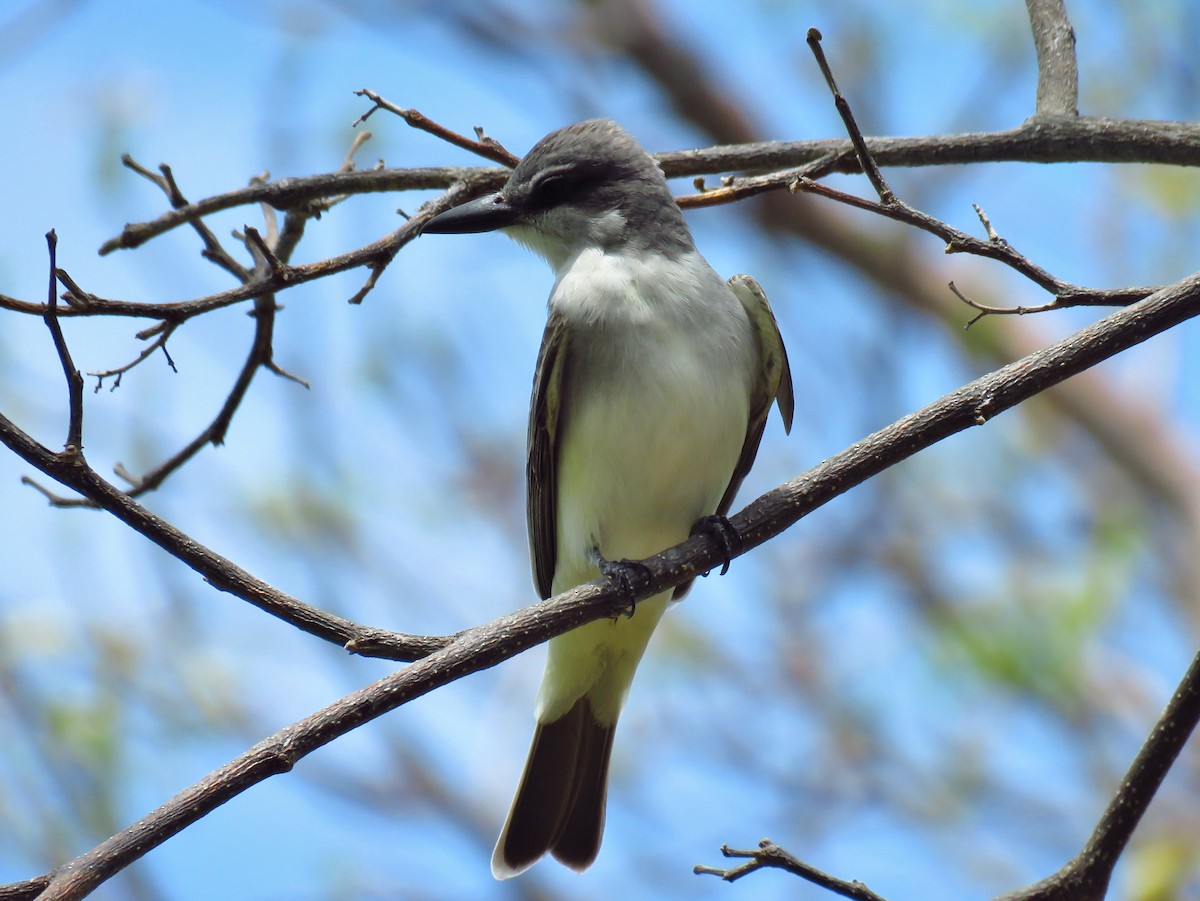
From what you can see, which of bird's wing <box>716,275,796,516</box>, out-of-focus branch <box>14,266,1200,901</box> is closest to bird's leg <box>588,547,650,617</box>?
out-of-focus branch <box>14,266,1200,901</box>

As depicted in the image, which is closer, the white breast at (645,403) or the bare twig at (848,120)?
the bare twig at (848,120)

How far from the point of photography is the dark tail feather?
4.29 metres

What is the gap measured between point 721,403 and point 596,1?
7.31m

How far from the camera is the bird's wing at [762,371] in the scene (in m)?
4.33

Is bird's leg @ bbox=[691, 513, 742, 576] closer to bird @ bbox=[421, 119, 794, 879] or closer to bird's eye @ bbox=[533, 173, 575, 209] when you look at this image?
bird @ bbox=[421, 119, 794, 879]

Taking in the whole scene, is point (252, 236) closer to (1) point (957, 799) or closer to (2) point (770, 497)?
(2) point (770, 497)

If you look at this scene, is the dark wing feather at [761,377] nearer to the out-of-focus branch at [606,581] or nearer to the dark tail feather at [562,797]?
the dark tail feather at [562,797]

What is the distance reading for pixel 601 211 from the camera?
4.53m

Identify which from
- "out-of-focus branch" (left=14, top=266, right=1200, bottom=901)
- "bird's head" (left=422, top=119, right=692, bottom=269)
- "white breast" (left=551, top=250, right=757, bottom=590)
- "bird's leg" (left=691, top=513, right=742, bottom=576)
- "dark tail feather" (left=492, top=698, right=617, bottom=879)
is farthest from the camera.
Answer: "bird's head" (left=422, top=119, right=692, bottom=269)

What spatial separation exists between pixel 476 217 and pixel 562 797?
2013 mm

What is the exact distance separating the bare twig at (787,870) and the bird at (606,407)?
1139 mm

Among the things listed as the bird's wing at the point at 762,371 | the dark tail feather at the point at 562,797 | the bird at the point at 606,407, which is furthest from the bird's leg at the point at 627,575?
the dark tail feather at the point at 562,797

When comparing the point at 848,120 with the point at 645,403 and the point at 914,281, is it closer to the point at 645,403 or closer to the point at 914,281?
the point at 645,403

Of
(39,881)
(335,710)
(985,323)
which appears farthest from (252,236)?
(985,323)
